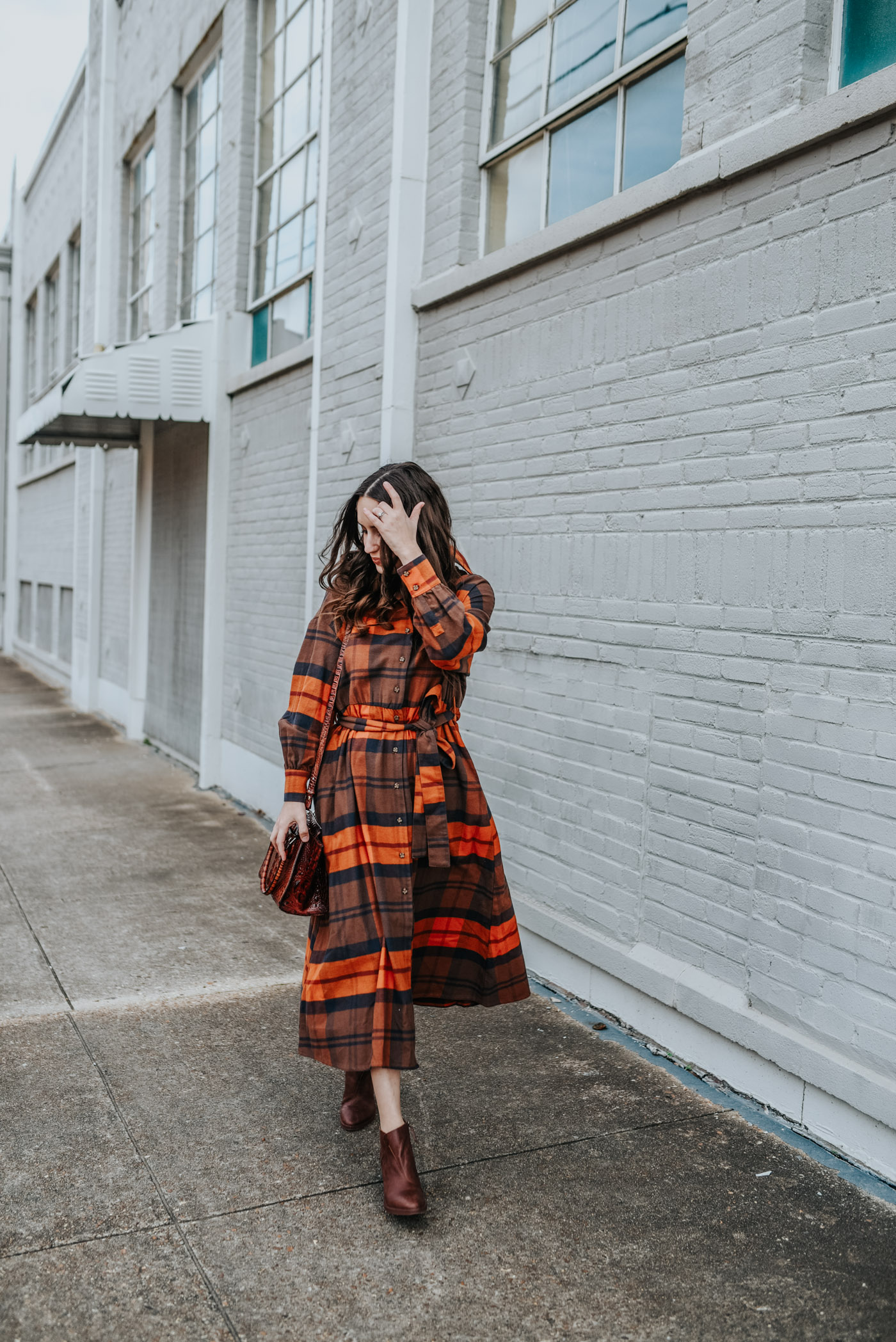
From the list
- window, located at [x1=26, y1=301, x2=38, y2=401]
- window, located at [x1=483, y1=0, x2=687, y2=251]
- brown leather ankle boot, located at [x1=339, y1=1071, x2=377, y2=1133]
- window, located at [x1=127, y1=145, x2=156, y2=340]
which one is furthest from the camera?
window, located at [x1=26, y1=301, x2=38, y2=401]

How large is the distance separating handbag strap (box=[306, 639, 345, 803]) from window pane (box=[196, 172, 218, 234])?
7.16m

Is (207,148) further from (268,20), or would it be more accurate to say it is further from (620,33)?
(620,33)

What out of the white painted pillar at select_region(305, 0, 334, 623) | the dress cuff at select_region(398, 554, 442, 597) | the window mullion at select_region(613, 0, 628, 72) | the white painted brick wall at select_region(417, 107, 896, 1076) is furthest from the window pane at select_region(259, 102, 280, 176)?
the dress cuff at select_region(398, 554, 442, 597)

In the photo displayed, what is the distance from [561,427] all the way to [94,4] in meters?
10.8

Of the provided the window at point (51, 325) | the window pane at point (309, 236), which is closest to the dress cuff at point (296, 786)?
the window pane at point (309, 236)

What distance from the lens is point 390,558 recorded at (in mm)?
3084

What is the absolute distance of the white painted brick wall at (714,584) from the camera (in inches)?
124

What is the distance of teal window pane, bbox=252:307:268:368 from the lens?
8.16 m

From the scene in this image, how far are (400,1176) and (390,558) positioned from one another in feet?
5.15

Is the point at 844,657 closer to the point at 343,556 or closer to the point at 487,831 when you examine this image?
the point at 487,831

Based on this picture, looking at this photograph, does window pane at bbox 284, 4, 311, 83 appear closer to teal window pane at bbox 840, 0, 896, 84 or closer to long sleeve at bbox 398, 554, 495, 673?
teal window pane at bbox 840, 0, 896, 84

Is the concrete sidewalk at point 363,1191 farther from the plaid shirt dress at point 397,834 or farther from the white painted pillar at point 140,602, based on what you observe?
the white painted pillar at point 140,602

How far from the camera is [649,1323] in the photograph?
2.50m

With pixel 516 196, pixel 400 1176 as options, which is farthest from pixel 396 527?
pixel 516 196
